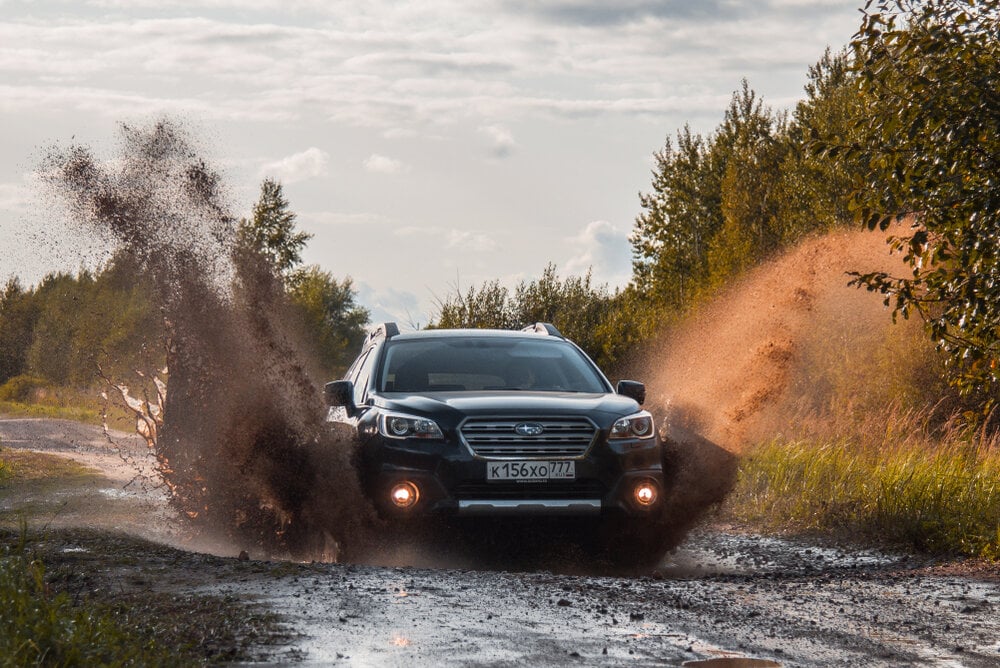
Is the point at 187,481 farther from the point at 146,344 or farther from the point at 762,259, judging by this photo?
the point at 762,259

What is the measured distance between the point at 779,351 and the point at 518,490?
7531mm

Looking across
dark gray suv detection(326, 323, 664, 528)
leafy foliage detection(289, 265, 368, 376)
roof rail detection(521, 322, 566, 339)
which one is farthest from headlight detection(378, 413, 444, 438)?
leafy foliage detection(289, 265, 368, 376)

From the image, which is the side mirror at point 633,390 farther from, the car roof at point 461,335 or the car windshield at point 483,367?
the car roof at point 461,335

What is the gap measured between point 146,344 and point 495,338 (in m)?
3.40

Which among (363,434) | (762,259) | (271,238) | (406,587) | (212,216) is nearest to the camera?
(406,587)

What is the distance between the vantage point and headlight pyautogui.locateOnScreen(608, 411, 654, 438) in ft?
29.7

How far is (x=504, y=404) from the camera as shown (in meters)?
8.98

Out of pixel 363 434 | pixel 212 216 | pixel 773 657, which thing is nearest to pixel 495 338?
pixel 363 434

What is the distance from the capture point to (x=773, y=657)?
5.80 meters

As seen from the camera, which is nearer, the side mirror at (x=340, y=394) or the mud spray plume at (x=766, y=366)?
the side mirror at (x=340, y=394)

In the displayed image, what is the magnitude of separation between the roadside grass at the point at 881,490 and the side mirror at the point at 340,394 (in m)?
4.61

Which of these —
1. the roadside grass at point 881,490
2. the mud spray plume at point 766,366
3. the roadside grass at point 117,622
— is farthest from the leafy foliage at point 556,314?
the roadside grass at point 117,622

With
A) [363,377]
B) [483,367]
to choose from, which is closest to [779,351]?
[483,367]

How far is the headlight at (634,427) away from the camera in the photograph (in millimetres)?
9039
